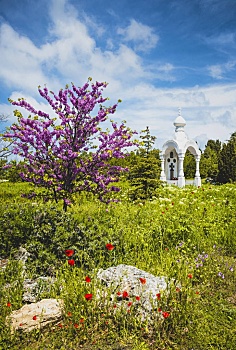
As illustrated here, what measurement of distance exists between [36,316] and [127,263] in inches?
69.6

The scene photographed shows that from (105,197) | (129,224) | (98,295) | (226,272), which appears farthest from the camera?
(105,197)

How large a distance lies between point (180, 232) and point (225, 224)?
1408 millimetres

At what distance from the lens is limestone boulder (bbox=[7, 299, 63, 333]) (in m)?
2.76

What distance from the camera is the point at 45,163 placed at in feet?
20.4

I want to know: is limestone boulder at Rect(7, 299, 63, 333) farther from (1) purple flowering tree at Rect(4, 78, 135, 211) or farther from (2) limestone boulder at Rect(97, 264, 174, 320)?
(1) purple flowering tree at Rect(4, 78, 135, 211)

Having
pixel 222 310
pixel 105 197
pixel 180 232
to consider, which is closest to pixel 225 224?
pixel 180 232

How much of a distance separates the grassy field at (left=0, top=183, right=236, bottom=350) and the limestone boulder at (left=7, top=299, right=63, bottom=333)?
Result: 2.5 inches

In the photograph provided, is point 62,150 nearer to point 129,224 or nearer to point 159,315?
point 129,224

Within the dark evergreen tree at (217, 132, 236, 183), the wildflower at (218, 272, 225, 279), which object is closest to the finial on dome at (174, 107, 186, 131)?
the dark evergreen tree at (217, 132, 236, 183)

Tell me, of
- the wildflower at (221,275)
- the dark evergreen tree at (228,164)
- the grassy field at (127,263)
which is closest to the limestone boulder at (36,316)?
the grassy field at (127,263)

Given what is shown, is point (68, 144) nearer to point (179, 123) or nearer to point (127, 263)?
point (127, 263)

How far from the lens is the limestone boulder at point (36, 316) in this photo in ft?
9.07

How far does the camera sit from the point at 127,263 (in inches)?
171

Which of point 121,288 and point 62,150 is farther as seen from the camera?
point 62,150
